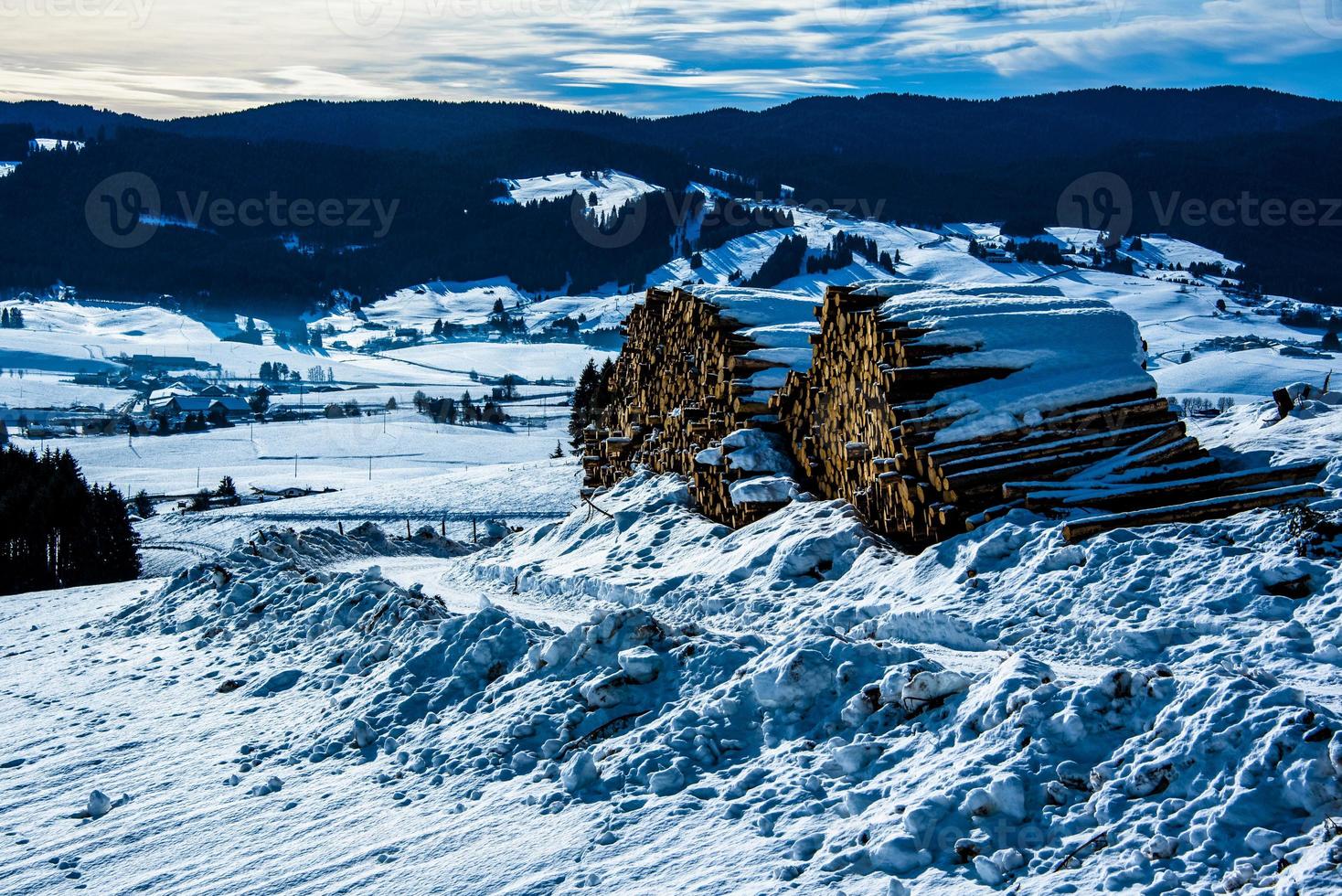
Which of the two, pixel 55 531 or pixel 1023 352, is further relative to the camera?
pixel 55 531

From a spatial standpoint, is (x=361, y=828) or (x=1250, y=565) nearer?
(x=361, y=828)

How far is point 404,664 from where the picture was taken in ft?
33.9

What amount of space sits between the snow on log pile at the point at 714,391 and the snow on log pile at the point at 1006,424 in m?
1.94

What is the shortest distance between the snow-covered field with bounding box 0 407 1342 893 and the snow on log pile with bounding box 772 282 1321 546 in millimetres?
571

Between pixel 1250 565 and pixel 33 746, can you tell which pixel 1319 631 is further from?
pixel 33 746

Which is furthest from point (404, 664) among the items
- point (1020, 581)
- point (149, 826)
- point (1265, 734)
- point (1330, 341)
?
point (1330, 341)

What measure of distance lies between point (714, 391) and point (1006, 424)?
272 inches

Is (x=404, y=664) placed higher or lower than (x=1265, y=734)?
lower

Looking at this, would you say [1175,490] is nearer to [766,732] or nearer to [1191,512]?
[1191,512]

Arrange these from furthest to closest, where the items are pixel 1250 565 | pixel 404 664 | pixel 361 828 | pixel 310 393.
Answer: pixel 310 393, pixel 404 664, pixel 1250 565, pixel 361 828

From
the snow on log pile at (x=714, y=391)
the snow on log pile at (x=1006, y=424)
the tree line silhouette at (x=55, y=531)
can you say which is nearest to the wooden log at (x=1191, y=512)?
the snow on log pile at (x=1006, y=424)

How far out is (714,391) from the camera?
18922 mm

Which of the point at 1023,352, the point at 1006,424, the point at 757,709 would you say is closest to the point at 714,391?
the point at 1023,352

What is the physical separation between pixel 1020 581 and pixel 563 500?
39.7 metres
